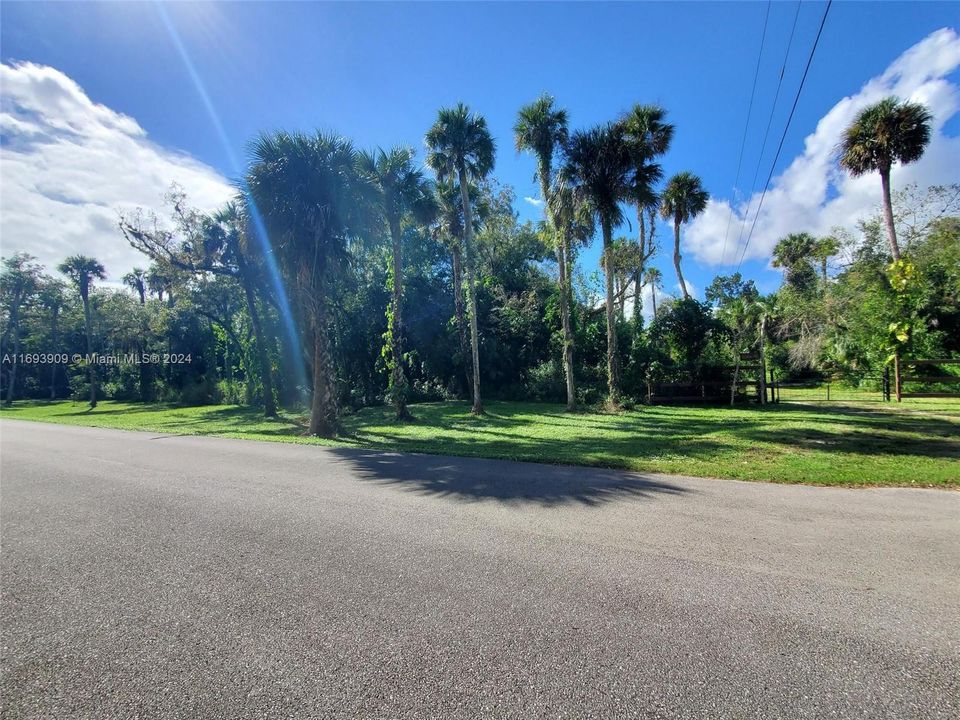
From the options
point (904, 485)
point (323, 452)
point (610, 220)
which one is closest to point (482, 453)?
point (323, 452)

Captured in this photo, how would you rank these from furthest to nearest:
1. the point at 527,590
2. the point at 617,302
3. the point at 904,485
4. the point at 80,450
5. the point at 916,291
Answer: the point at 617,302, the point at 916,291, the point at 80,450, the point at 904,485, the point at 527,590

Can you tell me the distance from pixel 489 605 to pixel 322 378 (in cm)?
1178

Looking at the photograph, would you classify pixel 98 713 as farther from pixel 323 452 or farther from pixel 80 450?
pixel 80 450

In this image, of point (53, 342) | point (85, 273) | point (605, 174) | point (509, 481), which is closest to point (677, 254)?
point (605, 174)

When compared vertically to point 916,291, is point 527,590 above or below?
below

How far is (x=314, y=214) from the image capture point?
13.0 meters

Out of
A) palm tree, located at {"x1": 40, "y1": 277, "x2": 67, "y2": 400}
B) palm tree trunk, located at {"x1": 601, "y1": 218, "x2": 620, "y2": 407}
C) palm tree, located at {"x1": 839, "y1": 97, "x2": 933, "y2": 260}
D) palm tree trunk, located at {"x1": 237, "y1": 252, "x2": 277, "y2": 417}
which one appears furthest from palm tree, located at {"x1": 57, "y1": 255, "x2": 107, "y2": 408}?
palm tree, located at {"x1": 839, "y1": 97, "x2": 933, "y2": 260}

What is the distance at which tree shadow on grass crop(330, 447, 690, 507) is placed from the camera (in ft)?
18.3

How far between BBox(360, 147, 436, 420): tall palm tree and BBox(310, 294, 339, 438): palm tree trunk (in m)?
3.36

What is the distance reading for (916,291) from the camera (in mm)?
18594

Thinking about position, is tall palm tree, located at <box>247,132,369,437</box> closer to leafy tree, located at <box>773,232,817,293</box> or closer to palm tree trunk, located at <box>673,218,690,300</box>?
palm tree trunk, located at <box>673,218,690,300</box>

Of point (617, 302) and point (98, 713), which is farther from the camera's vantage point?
point (617, 302)

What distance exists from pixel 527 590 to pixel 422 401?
2198 centimetres

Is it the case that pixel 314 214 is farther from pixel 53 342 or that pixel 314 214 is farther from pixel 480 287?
pixel 53 342
